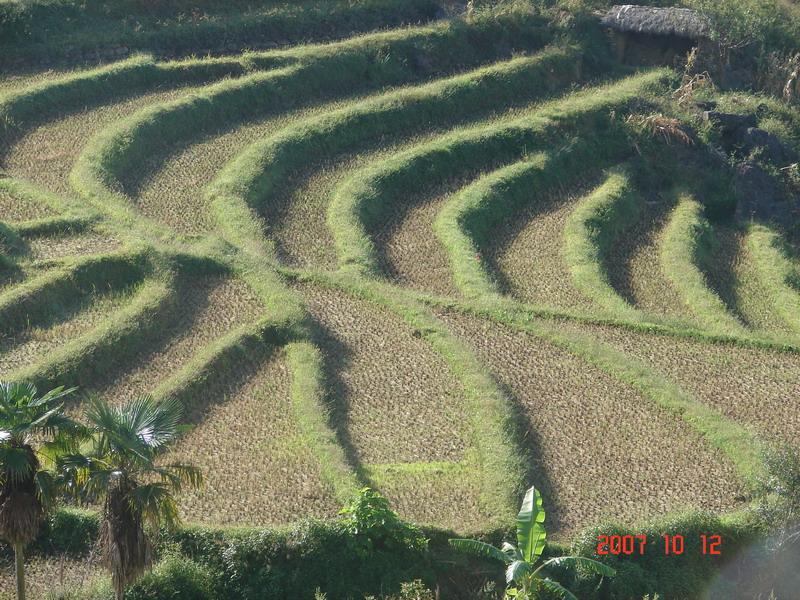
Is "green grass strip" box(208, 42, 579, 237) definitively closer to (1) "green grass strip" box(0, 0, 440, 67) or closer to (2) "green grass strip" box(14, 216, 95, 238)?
(2) "green grass strip" box(14, 216, 95, 238)

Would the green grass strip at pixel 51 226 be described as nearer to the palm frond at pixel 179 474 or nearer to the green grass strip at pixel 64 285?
the green grass strip at pixel 64 285

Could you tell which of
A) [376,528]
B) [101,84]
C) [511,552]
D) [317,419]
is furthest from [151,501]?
[101,84]

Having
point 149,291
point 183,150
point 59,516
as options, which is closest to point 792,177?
point 183,150

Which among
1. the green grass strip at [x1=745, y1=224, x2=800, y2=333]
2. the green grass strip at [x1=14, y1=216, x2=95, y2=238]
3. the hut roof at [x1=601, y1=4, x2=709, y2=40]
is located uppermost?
the hut roof at [x1=601, y1=4, x2=709, y2=40]

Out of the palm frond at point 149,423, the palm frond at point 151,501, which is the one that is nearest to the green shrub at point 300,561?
the palm frond at point 151,501

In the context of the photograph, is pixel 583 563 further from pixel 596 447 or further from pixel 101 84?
pixel 101 84

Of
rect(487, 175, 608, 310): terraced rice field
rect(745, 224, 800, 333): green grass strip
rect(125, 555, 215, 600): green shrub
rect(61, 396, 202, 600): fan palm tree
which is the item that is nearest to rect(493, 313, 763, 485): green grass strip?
rect(487, 175, 608, 310): terraced rice field
